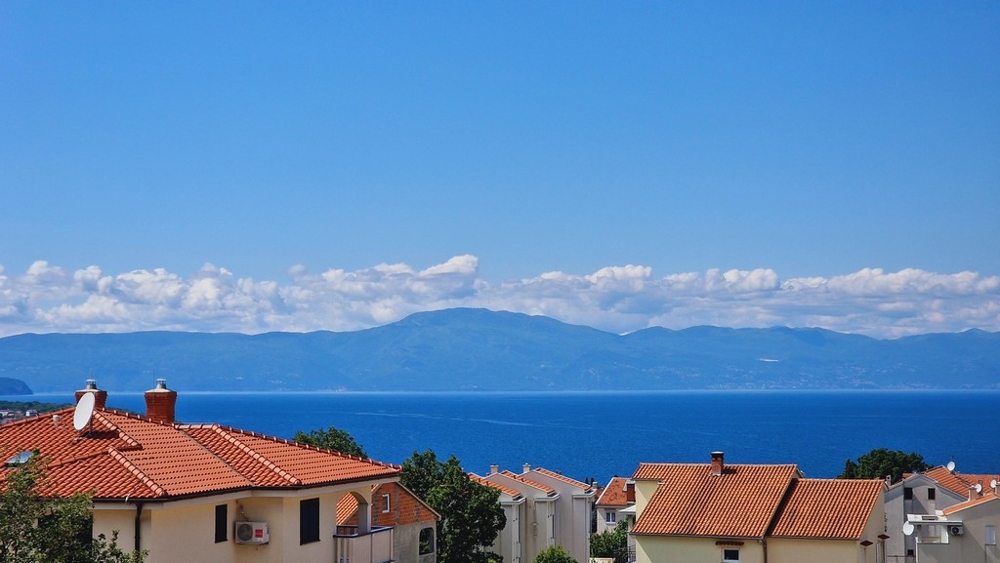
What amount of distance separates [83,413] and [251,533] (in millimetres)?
3800

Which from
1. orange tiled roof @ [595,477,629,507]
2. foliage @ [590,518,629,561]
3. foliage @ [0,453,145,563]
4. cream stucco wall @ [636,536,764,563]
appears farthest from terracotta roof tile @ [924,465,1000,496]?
foliage @ [0,453,145,563]

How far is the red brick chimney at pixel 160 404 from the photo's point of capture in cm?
2562

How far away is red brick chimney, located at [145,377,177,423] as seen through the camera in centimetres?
2562

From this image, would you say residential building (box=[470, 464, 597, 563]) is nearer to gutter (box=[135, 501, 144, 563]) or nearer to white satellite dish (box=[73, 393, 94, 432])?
white satellite dish (box=[73, 393, 94, 432])

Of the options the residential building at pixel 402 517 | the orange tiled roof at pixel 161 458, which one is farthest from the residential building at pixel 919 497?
the orange tiled roof at pixel 161 458

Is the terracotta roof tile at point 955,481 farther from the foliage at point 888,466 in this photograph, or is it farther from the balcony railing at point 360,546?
the balcony railing at point 360,546

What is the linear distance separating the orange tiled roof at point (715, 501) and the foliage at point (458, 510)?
35.5ft

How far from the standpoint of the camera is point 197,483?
67.7 ft

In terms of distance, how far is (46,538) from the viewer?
51.2ft

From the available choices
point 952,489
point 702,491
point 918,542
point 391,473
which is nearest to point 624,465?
point 952,489

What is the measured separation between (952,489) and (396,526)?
39512 millimetres

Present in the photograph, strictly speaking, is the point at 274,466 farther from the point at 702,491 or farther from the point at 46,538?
the point at 702,491

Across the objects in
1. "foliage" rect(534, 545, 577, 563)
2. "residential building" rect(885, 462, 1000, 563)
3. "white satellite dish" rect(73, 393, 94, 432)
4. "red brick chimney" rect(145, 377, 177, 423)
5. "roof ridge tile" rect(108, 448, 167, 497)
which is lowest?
"foliage" rect(534, 545, 577, 563)

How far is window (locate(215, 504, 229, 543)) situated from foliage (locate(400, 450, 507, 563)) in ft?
87.4
